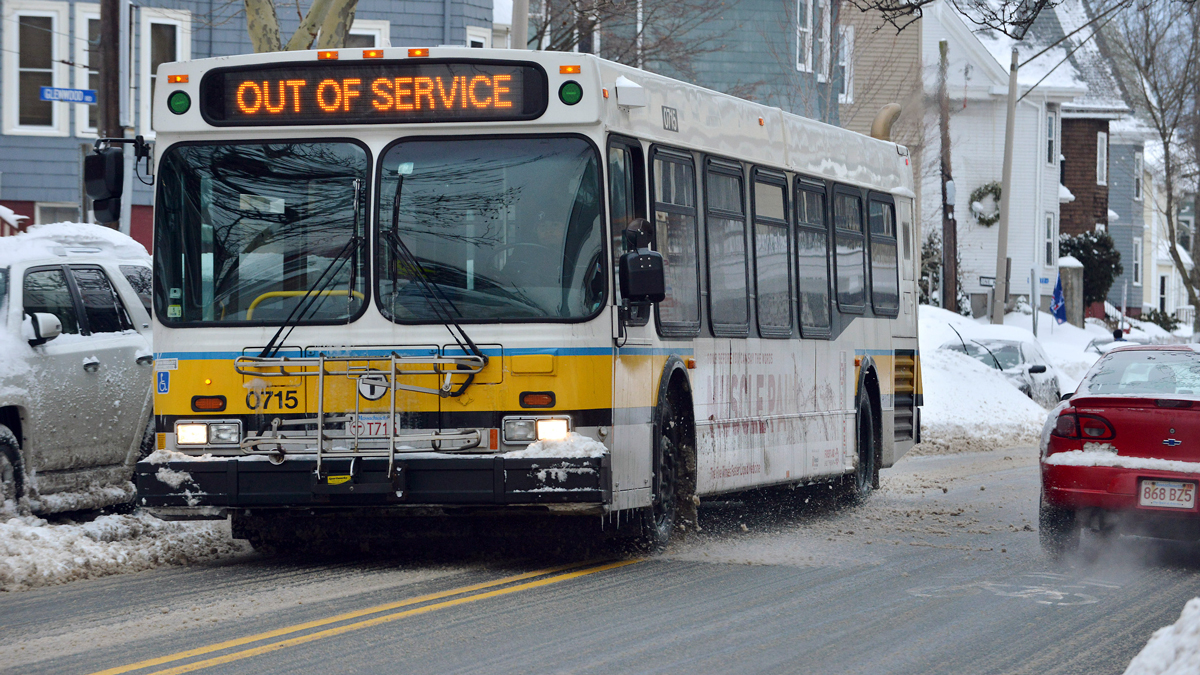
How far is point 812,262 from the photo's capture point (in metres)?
13.7

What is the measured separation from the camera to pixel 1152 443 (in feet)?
34.4

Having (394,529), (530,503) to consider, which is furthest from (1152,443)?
(394,529)

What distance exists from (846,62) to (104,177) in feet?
95.9

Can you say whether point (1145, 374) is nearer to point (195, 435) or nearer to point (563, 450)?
point (563, 450)

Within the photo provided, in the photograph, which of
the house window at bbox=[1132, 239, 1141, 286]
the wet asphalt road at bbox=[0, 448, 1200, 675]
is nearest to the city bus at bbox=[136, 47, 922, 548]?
the wet asphalt road at bbox=[0, 448, 1200, 675]

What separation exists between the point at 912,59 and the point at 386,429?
37.3 metres

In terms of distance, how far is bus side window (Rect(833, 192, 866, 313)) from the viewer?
14.5m

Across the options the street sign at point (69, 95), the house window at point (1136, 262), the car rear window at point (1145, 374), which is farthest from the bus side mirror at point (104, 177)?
the house window at point (1136, 262)

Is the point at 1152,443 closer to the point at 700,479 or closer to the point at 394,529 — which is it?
the point at 700,479

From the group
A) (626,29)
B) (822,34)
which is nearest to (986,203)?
(822,34)

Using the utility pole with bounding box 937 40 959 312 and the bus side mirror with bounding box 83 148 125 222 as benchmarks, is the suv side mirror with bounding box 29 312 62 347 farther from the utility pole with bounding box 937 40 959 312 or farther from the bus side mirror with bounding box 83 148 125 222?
the utility pole with bounding box 937 40 959 312

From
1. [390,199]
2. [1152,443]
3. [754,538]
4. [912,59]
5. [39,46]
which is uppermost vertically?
[912,59]

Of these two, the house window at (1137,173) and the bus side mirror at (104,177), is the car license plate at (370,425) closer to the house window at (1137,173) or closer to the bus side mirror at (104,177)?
the bus side mirror at (104,177)

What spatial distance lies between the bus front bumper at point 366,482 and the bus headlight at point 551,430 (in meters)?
0.16
